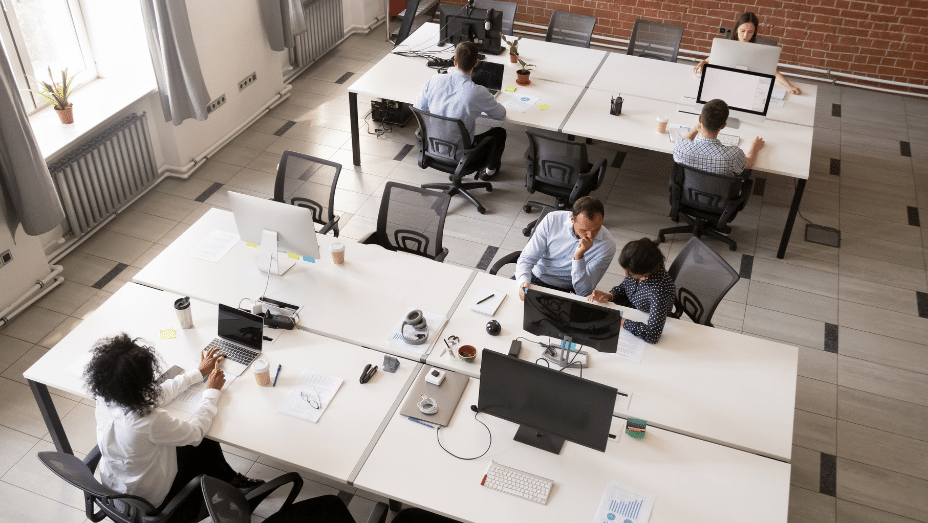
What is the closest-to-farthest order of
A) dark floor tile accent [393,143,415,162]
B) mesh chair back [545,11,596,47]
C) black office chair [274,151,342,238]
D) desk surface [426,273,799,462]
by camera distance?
desk surface [426,273,799,462], black office chair [274,151,342,238], dark floor tile accent [393,143,415,162], mesh chair back [545,11,596,47]

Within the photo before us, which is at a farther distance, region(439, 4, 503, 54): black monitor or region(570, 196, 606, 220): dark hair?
region(439, 4, 503, 54): black monitor

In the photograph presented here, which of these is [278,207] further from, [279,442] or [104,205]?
[104,205]

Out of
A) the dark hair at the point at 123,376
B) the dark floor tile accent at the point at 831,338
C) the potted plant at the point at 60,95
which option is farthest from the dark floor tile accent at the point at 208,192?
the dark floor tile accent at the point at 831,338

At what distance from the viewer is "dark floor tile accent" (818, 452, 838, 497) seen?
13.1 ft

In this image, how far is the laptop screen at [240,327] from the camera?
3.56 m

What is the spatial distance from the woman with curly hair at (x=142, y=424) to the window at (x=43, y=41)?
10.4ft

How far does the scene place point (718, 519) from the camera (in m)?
2.92

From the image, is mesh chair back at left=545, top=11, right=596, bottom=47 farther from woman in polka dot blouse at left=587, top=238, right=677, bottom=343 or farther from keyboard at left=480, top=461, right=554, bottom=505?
keyboard at left=480, top=461, right=554, bottom=505

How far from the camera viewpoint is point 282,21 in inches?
286

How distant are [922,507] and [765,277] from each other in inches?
79.0

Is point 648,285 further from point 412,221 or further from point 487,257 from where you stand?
point 487,257

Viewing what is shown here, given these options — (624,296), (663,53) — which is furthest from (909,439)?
(663,53)

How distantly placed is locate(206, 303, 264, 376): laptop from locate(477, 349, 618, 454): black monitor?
1185 mm

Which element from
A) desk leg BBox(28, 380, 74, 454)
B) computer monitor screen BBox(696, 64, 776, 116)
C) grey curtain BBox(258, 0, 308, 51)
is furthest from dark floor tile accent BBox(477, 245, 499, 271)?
grey curtain BBox(258, 0, 308, 51)
